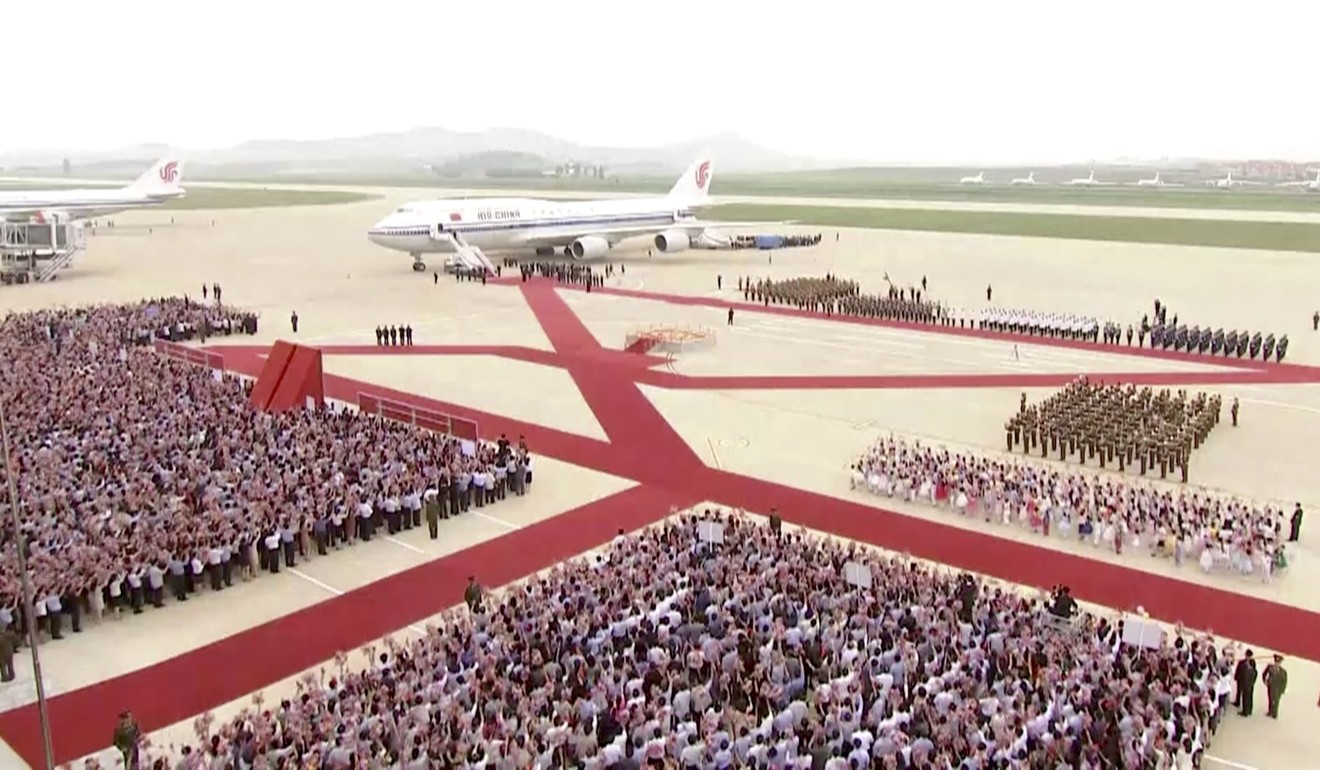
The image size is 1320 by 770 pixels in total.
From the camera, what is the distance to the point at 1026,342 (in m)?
40.3

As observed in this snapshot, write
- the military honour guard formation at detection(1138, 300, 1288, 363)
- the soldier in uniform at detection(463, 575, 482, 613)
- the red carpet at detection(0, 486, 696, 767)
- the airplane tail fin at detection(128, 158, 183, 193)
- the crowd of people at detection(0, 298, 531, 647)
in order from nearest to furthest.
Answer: the red carpet at detection(0, 486, 696, 767)
the soldier in uniform at detection(463, 575, 482, 613)
the crowd of people at detection(0, 298, 531, 647)
the military honour guard formation at detection(1138, 300, 1288, 363)
the airplane tail fin at detection(128, 158, 183, 193)

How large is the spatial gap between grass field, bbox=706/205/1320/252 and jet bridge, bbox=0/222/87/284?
205ft

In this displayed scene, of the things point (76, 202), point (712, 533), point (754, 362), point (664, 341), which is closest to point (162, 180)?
point (76, 202)

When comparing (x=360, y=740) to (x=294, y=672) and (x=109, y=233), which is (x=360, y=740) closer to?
(x=294, y=672)

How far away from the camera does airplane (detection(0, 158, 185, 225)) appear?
228ft

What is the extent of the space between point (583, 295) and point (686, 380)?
19902 mm

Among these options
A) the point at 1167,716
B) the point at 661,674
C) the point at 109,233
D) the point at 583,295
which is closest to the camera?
the point at 1167,716

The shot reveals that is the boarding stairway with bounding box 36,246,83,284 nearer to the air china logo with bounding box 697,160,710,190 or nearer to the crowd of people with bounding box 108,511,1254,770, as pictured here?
the air china logo with bounding box 697,160,710,190

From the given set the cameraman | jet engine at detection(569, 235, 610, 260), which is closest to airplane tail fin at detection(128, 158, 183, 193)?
jet engine at detection(569, 235, 610, 260)

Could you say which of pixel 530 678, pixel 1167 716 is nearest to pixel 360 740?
pixel 530 678

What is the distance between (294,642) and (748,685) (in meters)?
7.43

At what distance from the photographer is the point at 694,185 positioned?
7644 centimetres

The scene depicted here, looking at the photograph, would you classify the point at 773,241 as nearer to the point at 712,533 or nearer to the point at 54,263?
the point at 54,263

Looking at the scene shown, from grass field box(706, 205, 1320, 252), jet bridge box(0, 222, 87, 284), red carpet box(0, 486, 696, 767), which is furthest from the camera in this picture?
grass field box(706, 205, 1320, 252)
